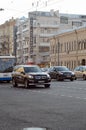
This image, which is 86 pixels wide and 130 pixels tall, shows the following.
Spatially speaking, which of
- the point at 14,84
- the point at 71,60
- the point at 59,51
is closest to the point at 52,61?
the point at 59,51

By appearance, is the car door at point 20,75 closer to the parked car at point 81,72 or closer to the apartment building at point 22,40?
the parked car at point 81,72

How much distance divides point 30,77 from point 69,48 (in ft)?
197

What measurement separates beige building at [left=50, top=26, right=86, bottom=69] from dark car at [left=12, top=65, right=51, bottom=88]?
4792 cm

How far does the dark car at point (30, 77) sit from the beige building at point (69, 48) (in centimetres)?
4792

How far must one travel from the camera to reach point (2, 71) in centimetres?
4322

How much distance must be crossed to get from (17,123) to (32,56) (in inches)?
4583

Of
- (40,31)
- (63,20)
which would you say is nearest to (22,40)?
(40,31)

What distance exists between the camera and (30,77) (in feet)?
105

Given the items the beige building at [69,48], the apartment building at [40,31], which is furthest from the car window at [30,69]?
the apartment building at [40,31]

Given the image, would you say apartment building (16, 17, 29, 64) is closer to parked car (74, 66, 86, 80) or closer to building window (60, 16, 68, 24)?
building window (60, 16, 68, 24)

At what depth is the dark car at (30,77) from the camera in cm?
3192

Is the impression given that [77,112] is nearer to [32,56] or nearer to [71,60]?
[71,60]

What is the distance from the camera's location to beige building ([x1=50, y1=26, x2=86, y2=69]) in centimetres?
8406

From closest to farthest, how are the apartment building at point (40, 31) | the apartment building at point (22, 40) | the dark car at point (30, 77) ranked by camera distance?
the dark car at point (30, 77)
the apartment building at point (40, 31)
the apartment building at point (22, 40)
